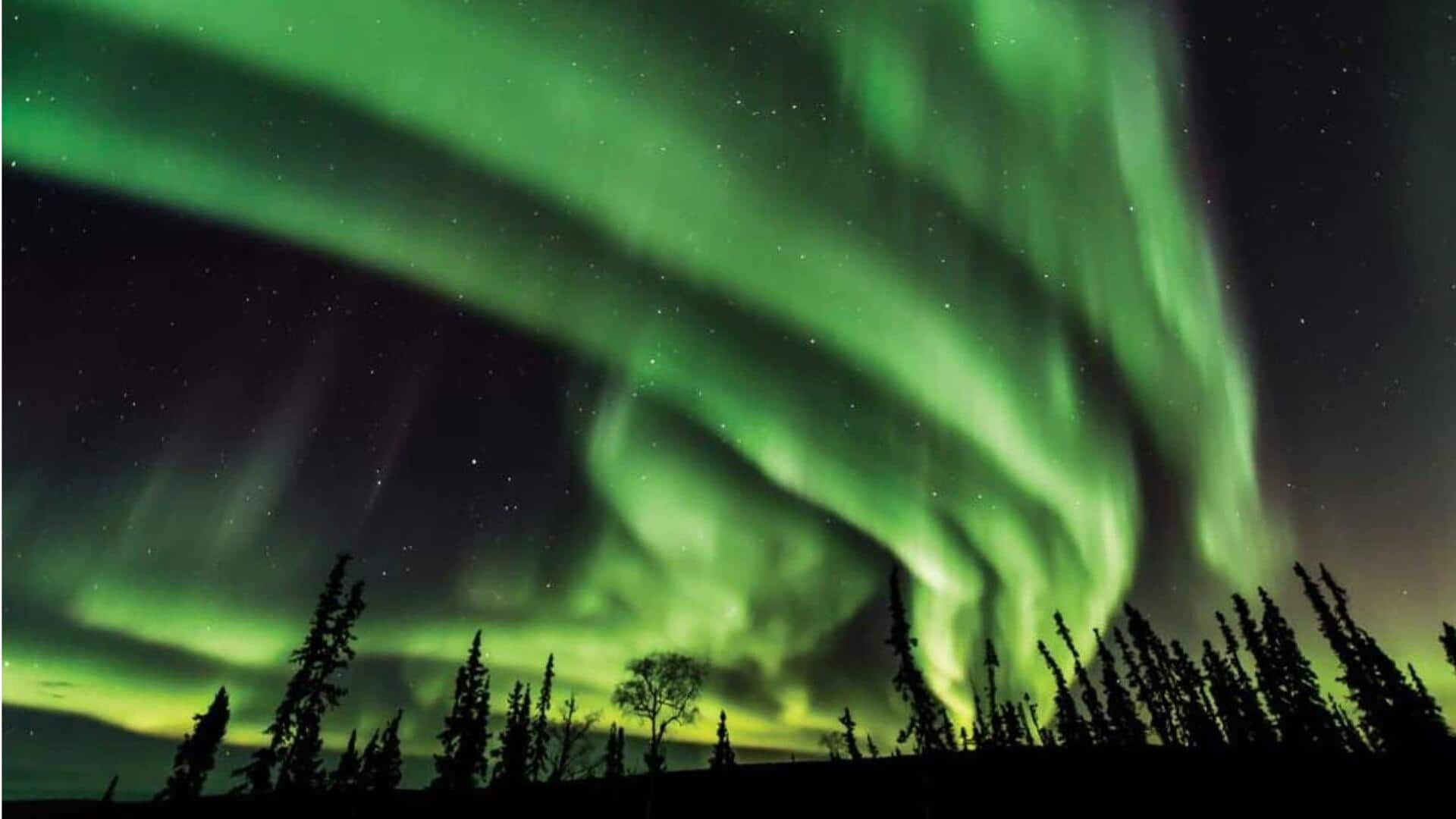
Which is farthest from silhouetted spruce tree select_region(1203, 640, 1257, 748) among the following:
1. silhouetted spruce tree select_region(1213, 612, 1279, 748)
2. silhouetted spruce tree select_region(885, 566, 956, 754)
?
silhouetted spruce tree select_region(885, 566, 956, 754)

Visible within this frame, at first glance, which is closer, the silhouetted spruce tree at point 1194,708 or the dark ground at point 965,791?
the dark ground at point 965,791

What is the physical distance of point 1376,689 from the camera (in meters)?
61.1

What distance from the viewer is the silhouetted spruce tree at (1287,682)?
61.1 m

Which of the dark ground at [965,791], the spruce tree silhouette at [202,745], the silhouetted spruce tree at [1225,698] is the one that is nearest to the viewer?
the dark ground at [965,791]

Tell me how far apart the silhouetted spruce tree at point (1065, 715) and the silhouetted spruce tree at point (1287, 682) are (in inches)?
677

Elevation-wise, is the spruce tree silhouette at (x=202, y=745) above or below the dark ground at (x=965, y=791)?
above

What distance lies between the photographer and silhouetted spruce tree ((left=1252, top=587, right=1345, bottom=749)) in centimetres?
6109

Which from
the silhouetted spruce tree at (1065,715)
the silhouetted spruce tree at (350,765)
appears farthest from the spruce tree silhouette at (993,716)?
the silhouetted spruce tree at (350,765)

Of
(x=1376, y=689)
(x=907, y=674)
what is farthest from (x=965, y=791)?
(x=1376, y=689)

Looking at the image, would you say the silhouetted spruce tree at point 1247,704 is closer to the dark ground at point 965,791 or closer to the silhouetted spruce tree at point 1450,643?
the silhouetted spruce tree at point 1450,643

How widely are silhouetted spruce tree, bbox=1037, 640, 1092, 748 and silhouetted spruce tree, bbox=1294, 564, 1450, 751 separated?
2314 cm

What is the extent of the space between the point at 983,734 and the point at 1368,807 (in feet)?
252

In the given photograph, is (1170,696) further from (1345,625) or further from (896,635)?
(896,635)

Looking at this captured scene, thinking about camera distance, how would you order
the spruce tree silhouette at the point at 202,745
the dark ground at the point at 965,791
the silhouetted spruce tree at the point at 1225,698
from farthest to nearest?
1. the silhouetted spruce tree at the point at 1225,698
2. the spruce tree silhouette at the point at 202,745
3. the dark ground at the point at 965,791
